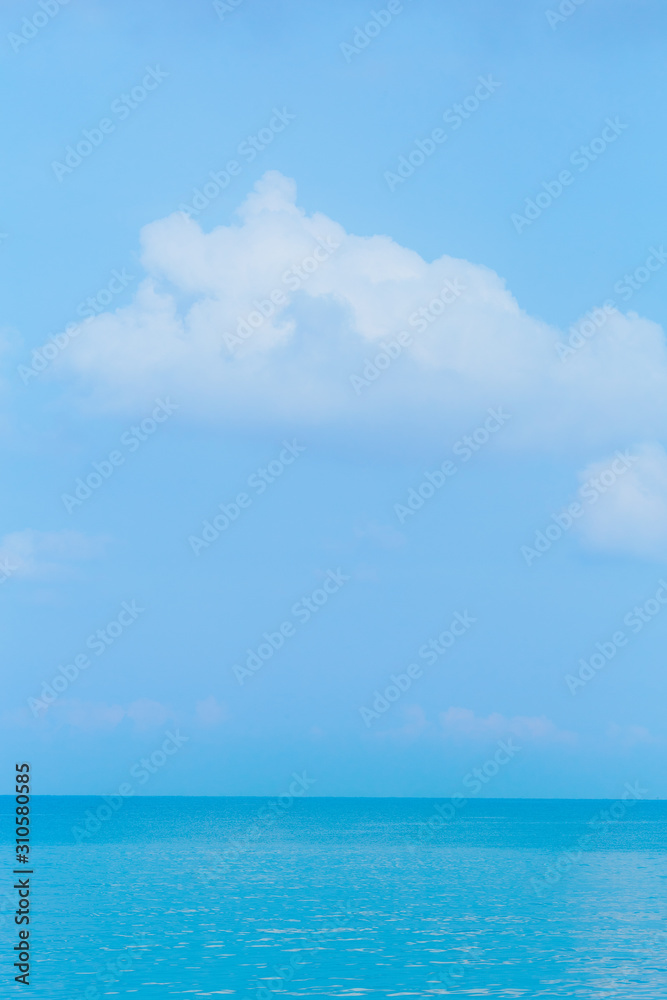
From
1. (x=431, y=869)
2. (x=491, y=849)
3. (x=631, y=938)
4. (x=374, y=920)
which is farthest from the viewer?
(x=491, y=849)

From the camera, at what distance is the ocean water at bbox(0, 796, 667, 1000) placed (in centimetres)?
2955

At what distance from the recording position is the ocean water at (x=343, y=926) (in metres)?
29.5

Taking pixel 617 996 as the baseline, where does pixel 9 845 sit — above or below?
above

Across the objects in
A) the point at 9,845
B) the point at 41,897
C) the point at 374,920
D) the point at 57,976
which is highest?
the point at 9,845

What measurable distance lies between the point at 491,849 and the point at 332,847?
12907 mm

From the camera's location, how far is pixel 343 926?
38969mm

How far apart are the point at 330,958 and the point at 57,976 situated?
8318 mm

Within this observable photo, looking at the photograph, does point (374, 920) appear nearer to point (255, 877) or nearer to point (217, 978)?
point (217, 978)

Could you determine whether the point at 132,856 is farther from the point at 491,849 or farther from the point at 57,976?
the point at 57,976

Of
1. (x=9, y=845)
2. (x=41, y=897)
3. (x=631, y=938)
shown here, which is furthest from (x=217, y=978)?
(x=9, y=845)

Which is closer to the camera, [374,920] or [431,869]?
[374,920]

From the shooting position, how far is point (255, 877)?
57.0m

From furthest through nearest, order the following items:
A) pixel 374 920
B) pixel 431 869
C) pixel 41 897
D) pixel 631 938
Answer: pixel 431 869 < pixel 41 897 < pixel 374 920 < pixel 631 938

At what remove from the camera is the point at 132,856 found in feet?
246
